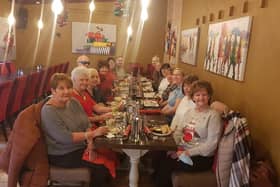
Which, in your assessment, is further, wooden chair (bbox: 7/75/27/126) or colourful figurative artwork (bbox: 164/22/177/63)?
colourful figurative artwork (bbox: 164/22/177/63)

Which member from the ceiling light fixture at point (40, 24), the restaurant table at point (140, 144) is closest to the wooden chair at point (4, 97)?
the restaurant table at point (140, 144)

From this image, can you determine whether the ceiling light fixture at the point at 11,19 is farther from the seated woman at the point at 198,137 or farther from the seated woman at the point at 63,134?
the seated woman at the point at 198,137

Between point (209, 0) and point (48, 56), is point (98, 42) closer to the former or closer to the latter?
point (48, 56)

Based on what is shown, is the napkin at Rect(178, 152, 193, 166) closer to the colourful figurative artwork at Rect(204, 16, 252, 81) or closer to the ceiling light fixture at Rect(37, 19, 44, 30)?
the colourful figurative artwork at Rect(204, 16, 252, 81)

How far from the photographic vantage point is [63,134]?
7.07ft

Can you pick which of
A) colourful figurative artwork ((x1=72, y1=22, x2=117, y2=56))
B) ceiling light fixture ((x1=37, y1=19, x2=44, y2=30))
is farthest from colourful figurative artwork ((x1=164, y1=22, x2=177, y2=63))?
ceiling light fixture ((x1=37, y1=19, x2=44, y2=30))

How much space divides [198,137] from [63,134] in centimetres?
107

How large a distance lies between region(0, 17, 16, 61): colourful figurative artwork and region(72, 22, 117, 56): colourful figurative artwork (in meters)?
1.60

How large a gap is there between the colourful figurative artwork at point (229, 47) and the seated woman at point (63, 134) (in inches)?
55.6

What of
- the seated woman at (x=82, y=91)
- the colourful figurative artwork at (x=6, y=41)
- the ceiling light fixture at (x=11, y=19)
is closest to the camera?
the seated woman at (x=82, y=91)

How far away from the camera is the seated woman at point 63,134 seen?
2131mm

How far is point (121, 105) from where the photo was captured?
3338mm

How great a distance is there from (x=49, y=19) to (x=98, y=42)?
148 centimetres

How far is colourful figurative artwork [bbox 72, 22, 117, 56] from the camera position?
8.04 meters
